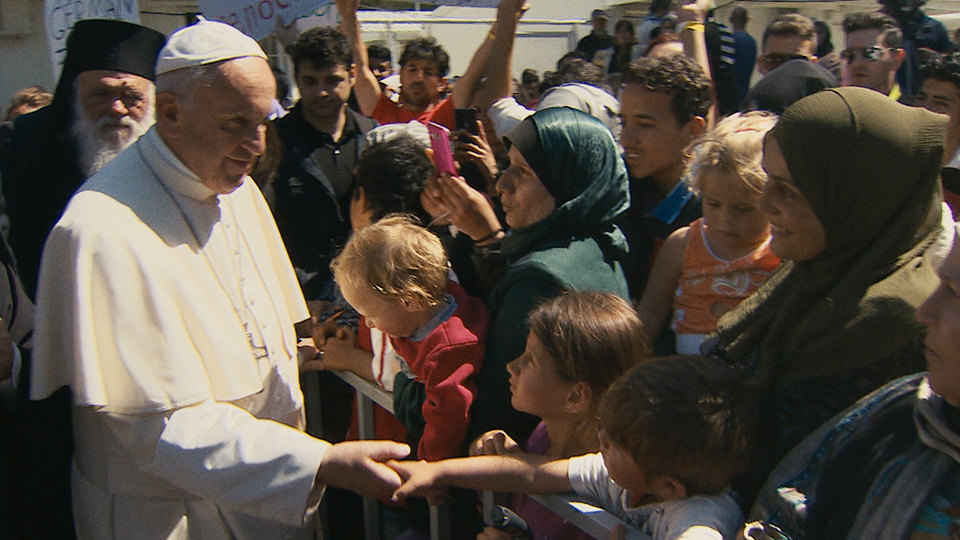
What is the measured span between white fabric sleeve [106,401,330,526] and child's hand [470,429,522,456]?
41 centimetres

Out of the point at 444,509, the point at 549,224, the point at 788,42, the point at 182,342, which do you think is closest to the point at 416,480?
the point at 444,509

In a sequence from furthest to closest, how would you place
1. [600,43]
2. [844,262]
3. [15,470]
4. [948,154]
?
[600,43] < [948,154] < [15,470] < [844,262]

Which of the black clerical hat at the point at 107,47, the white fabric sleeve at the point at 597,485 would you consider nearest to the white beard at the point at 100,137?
the black clerical hat at the point at 107,47

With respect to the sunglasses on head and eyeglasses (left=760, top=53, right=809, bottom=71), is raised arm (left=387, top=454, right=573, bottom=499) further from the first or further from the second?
the sunglasses on head

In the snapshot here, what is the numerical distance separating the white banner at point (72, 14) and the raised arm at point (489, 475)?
349 centimetres

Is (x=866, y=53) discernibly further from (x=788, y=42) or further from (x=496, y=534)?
(x=496, y=534)

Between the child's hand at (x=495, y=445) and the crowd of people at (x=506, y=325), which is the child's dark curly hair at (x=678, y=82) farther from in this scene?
the child's hand at (x=495, y=445)

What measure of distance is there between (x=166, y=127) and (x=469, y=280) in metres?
1.14

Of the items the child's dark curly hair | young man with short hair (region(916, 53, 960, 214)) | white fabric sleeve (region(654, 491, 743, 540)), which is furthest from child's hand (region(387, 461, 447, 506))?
young man with short hair (region(916, 53, 960, 214))

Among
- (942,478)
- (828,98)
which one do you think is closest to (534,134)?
(828,98)

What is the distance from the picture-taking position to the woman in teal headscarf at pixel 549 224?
7.36 ft

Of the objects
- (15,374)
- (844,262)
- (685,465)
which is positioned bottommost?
(15,374)

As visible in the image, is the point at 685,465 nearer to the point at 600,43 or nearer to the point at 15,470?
the point at 15,470

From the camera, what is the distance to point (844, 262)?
1.76 metres
